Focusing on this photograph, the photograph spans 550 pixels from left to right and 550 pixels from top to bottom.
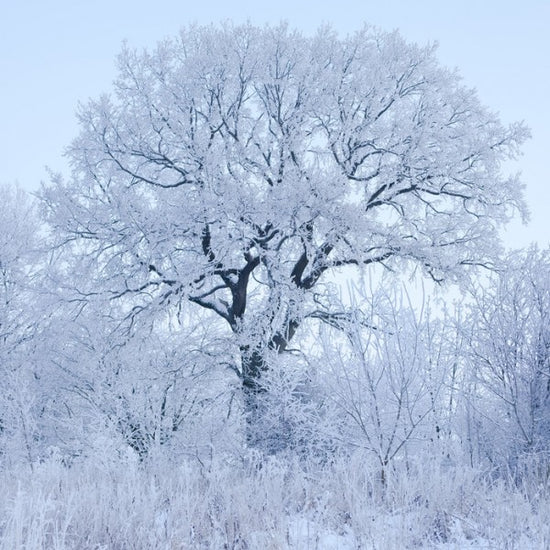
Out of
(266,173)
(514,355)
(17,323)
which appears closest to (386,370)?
(514,355)

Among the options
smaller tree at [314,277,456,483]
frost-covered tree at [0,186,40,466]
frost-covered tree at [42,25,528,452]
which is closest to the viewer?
smaller tree at [314,277,456,483]

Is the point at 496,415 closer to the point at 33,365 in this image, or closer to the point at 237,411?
the point at 237,411

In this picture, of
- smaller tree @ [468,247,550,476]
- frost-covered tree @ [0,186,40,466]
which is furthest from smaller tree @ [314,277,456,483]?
frost-covered tree @ [0,186,40,466]

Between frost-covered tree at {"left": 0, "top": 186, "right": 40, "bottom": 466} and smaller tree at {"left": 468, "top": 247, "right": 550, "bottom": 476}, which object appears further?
frost-covered tree at {"left": 0, "top": 186, "right": 40, "bottom": 466}

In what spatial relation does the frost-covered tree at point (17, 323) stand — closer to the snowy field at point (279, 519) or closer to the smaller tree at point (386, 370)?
the smaller tree at point (386, 370)

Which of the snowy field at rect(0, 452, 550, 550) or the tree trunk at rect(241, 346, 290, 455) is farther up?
the tree trunk at rect(241, 346, 290, 455)

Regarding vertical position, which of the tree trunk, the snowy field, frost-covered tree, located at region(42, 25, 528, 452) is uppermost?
frost-covered tree, located at region(42, 25, 528, 452)

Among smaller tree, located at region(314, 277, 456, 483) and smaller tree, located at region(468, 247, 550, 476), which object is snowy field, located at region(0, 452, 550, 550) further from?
smaller tree, located at region(468, 247, 550, 476)

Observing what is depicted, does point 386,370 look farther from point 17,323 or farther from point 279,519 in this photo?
point 17,323

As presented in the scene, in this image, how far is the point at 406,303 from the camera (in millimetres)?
6176

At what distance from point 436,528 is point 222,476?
2083mm

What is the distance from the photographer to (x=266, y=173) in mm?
10656

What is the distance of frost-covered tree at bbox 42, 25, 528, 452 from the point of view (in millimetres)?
9805

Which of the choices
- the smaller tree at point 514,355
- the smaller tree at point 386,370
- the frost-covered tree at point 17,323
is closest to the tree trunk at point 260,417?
the smaller tree at point 386,370
